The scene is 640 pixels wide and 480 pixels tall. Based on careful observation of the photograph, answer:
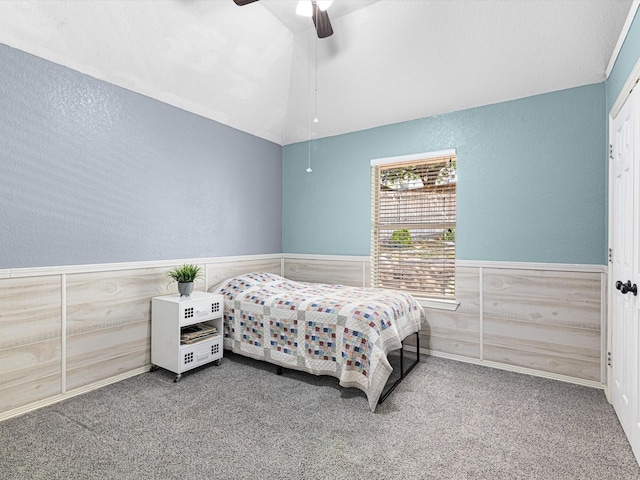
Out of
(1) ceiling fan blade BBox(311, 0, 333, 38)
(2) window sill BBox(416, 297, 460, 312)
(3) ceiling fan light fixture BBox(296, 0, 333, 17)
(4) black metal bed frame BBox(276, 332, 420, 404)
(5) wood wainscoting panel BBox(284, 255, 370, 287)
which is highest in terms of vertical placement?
(3) ceiling fan light fixture BBox(296, 0, 333, 17)

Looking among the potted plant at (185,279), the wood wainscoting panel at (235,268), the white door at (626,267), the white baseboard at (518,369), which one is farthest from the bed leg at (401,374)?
the wood wainscoting panel at (235,268)

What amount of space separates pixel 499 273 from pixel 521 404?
116 centimetres

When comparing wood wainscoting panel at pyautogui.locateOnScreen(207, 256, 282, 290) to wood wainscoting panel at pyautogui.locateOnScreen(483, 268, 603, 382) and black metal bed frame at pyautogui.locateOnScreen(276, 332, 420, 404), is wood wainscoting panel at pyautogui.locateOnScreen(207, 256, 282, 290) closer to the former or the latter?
black metal bed frame at pyautogui.locateOnScreen(276, 332, 420, 404)

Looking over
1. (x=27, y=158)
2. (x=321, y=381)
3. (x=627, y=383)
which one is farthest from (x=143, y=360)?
(x=627, y=383)

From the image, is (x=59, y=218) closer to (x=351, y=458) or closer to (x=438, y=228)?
(x=351, y=458)

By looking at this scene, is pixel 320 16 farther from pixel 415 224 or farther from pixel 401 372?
pixel 401 372

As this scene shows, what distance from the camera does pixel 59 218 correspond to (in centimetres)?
257

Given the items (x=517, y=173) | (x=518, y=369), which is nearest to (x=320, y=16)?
(x=517, y=173)

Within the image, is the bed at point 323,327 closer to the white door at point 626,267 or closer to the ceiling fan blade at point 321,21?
the white door at point 626,267

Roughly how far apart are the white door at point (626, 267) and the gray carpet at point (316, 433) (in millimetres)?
217

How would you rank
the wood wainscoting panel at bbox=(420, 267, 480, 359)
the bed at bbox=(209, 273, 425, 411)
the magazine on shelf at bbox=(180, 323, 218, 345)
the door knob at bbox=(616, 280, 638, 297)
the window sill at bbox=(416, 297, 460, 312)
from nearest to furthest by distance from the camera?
the door knob at bbox=(616, 280, 638, 297) < the bed at bbox=(209, 273, 425, 411) < the magazine on shelf at bbox=(180, 323, 218, 345) < the wood wainscoting panel at bbox=(420, 267, 480, 359) < the window sill at bbox=(416, 297, 460, 312)

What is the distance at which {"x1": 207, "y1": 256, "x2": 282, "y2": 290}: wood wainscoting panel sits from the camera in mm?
3738

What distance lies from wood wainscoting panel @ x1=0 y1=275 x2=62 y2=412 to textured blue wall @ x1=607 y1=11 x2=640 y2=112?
13.1 feet

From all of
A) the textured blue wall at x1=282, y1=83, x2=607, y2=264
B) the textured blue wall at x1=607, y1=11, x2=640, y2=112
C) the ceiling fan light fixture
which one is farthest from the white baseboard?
the ceiling fan light fixture
